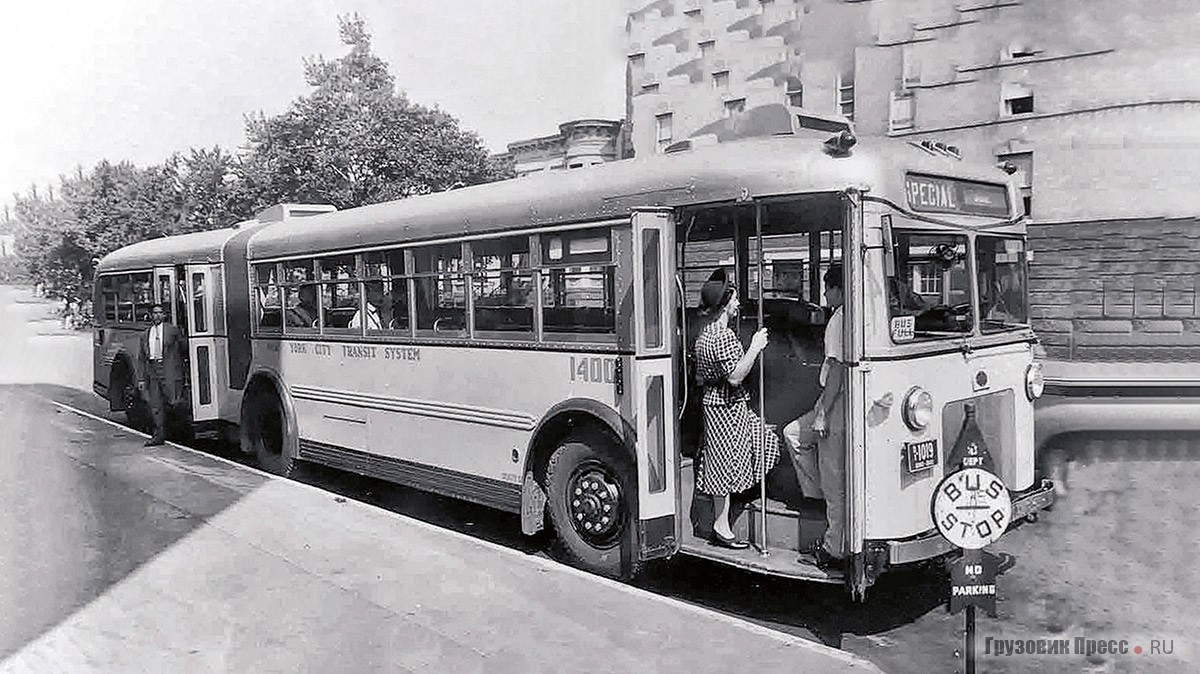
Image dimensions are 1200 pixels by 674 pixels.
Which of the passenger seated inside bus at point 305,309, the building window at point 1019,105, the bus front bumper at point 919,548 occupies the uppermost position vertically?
the building window at point 1019,105

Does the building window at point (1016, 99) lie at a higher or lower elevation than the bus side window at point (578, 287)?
higher

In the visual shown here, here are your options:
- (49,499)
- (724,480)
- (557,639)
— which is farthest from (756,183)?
(49,499)

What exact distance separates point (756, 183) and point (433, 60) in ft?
10.1

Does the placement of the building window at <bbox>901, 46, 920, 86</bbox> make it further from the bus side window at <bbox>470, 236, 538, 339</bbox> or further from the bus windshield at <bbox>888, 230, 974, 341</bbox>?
the bus side window at <bbox>470, 236, 538, 339</bbox>

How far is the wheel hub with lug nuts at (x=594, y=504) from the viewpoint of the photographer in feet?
19.4

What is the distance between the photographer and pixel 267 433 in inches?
388

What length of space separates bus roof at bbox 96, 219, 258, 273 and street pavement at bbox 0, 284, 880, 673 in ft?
10.3

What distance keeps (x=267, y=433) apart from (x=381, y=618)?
509 centimetres

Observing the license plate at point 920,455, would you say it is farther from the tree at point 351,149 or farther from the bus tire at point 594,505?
the tree at point 351,149

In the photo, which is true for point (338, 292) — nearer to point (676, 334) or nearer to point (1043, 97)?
point (676, 334)

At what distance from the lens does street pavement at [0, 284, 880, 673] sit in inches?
187

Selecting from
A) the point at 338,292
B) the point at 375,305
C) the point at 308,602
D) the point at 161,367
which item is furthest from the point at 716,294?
the point at 161,367

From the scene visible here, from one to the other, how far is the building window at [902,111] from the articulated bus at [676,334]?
4.55 metres

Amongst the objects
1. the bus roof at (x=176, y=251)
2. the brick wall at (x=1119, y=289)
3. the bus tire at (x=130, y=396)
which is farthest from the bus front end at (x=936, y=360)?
the bus tire at (x=130, y=396)
